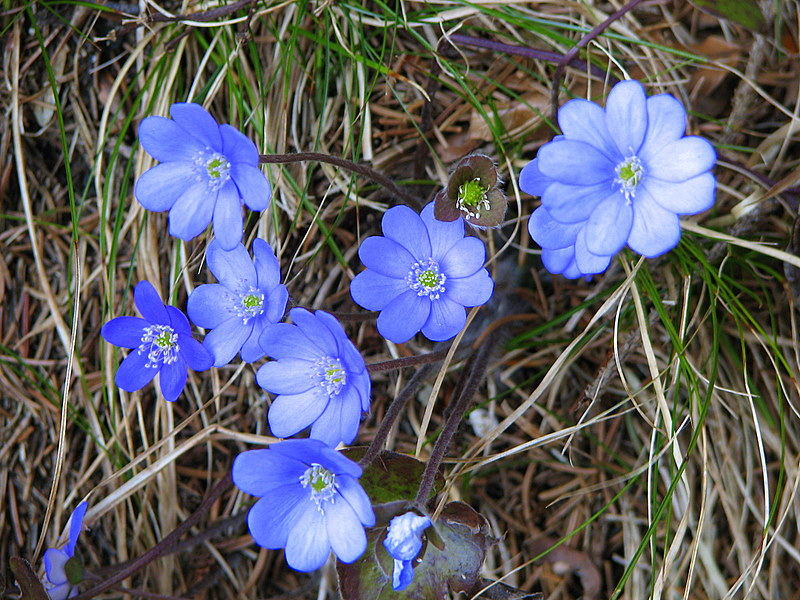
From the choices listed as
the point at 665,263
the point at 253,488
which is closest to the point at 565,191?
the point at 665,263

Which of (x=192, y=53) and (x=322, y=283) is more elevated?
(x=192, y=53)

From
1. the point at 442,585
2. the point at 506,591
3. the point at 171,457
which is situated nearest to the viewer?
the point at 442,585

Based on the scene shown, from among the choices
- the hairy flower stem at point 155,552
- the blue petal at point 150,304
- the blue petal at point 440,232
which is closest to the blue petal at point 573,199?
the blue petal at point 440,232

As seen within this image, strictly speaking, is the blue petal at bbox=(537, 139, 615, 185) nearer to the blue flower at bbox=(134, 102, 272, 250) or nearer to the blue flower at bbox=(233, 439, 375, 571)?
the blue flower at bbox=(134, 102, 272, 250)

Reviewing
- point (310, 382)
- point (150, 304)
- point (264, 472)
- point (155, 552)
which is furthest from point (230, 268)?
point (155, 552)

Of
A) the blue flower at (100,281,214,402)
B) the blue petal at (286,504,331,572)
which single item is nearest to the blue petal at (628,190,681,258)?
the blue petal at (286,504,331,572)

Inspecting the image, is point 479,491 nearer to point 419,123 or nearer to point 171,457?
point 171,457

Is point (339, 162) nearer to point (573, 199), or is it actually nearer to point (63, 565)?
point (573, 199)
